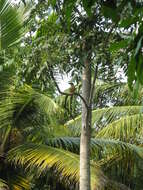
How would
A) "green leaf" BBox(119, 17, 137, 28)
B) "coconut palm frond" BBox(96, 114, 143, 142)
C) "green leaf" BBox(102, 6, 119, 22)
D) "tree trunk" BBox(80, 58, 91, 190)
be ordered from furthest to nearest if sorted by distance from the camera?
"coconut palm frond" BBox(96, 114, 143, 142)
"tree trunk" BBox(80, 58, 91, 190)
"green leaf" BBox(102, 6, 119, 22)
"green leaf" BBox(119, 17, 137, 28)

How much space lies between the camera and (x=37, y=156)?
262 inches

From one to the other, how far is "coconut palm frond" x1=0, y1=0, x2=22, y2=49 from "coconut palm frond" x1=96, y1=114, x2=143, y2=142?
2.48 m

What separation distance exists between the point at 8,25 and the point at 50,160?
2097 millimetres

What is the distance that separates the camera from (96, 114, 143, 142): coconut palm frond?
8.00m

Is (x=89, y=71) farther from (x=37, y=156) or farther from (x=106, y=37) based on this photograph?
(x=37, y=156)

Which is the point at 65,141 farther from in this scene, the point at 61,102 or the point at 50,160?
the point at 61,102

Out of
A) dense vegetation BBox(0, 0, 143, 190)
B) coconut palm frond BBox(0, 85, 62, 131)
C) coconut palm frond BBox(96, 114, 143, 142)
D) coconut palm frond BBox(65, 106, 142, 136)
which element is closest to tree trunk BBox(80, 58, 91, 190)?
dense vegetation BBox(0, 0, 143, 190)

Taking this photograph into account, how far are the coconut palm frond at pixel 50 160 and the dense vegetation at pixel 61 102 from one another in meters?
0.01

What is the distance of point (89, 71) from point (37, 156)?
2.25 m

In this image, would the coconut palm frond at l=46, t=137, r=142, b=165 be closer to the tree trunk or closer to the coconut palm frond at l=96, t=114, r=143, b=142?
the coconut palm frond at l=96, t=114, r=143, b=142

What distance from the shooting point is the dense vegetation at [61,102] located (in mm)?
4266

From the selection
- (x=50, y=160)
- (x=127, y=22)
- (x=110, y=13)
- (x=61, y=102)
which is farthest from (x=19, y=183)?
(x=127, y=22)

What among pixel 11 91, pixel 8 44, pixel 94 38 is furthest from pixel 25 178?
pixel 94 38

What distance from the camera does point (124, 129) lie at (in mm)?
8055
